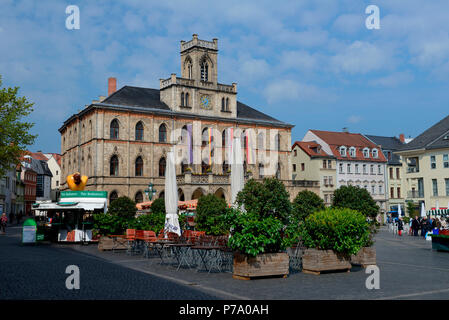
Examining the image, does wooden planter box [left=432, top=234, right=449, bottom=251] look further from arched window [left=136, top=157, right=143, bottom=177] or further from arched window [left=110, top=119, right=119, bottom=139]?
arched window [left=110, top=119, right=119, bottom=139]

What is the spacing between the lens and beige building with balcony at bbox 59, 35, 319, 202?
47.7 m

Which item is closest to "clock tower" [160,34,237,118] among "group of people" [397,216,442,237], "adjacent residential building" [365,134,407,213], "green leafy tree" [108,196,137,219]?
"adjacent residential building" [365,134,407,213]

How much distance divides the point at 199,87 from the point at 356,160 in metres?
24.3

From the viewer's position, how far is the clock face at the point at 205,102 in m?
53.5

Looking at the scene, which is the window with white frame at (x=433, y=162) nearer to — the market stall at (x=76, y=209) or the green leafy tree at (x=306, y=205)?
the market stall at (x=76, y=209)

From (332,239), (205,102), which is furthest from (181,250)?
(205,102)

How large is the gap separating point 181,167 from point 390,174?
3183 centimetres

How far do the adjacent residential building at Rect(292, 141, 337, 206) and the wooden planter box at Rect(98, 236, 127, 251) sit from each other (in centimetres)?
4275

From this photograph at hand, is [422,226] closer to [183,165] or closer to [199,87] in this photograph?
[183,165]

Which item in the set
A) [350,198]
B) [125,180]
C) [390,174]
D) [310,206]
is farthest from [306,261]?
[390,174]

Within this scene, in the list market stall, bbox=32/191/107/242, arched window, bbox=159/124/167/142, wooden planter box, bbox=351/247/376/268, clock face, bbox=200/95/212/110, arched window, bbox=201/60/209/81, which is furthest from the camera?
arched window, bbox=201/60/209/81

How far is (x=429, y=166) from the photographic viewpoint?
4719 cm
